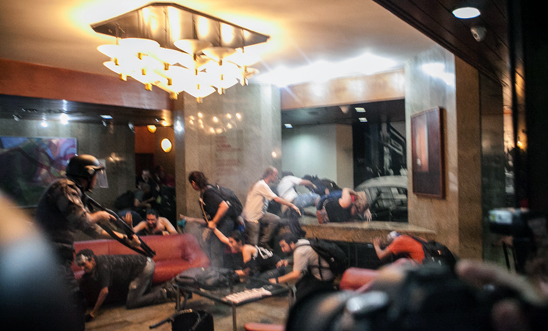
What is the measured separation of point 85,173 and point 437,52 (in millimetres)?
4300

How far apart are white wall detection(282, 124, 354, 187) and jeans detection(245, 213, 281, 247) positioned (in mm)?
3939

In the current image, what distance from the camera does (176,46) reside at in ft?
13.0

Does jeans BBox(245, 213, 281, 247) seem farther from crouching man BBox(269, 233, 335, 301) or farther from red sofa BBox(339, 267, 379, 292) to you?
red sofa BBox(339, 267, 379, 292)

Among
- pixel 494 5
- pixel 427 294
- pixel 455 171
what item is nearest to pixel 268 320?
pixel 455 171

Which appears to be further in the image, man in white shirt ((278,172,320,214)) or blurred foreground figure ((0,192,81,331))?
man in white shirt ((278,172,320,214))

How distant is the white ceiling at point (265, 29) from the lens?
139 inches

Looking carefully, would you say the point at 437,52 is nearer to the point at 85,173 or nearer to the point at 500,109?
the point at 500,109

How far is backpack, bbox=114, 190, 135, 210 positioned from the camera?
7855 millimetres

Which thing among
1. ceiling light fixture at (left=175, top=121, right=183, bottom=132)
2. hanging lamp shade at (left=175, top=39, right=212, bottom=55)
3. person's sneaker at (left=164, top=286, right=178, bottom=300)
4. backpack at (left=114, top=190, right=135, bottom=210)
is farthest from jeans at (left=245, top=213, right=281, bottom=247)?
hanging lamp shade at (left=175, top=39, right=212, bottom=55)

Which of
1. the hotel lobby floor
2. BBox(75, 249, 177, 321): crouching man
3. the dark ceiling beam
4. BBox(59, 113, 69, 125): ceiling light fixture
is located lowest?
the hotel lobby floor

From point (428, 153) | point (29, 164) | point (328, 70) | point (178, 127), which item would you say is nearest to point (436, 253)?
point (428, 153)

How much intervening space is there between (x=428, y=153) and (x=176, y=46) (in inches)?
136

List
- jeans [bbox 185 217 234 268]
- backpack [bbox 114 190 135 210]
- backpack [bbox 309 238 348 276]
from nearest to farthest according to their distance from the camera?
backpack [bbox 309 238 348 276] < jeans [bbox 185 217 234 268] < backpack [bbox 114 190 135 210]

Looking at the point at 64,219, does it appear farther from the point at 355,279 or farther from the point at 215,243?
the point at 215,243
